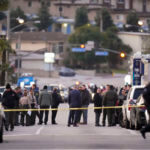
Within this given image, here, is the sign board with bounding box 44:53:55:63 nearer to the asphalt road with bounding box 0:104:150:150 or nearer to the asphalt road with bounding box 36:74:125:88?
the asphalt road with bounding box 36:74:125:88

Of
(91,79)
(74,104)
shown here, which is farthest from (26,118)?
(91,79)

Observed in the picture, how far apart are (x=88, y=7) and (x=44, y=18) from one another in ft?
44.2

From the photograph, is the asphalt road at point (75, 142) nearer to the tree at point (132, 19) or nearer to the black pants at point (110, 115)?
the black pants at point (110, 115)

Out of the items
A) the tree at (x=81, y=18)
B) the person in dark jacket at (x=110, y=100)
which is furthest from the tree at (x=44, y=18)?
the person in dark jacket at (x=110, y=100)

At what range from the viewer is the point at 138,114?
2397 cm

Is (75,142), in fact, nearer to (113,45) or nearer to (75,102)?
(75,102)

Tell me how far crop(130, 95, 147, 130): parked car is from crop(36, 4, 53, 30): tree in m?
112

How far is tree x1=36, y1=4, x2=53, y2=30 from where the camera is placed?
13725 centimetres

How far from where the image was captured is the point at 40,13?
139 m

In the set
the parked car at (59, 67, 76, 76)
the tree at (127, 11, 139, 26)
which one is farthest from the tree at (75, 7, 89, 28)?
the parked car at (59, 67, 76, 76)

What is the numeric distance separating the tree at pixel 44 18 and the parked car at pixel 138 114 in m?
112

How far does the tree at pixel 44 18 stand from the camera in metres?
137

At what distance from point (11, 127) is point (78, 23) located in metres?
110

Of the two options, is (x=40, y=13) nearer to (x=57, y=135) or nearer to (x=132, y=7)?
(x=132, y=7)
